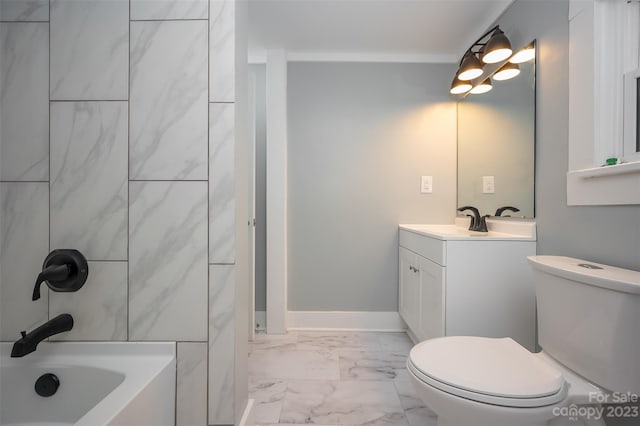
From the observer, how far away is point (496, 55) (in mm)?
1709

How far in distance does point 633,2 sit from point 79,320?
7.87 ft

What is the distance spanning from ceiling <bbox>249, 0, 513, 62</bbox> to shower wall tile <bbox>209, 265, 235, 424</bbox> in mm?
1732

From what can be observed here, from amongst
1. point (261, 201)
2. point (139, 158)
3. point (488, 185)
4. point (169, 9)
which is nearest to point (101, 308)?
point (139, 158)

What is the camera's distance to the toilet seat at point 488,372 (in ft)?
2.77

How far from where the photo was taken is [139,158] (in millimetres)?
1048

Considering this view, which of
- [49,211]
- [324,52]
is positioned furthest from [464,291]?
[324,52]

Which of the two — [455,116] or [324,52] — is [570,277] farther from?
[324,52]

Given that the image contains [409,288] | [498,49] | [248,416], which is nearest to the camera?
[248,416]

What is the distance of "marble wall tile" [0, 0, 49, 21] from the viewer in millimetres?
1046

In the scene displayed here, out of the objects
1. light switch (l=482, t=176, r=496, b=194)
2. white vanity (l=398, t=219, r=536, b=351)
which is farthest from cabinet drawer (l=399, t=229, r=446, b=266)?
light switch (l=482, t=176, r=496, b=194)

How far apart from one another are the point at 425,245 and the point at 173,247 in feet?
4.53

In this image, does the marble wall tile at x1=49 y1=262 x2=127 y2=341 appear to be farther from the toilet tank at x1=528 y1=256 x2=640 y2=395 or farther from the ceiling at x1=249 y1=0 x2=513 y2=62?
the ceiling at x1=249 y1=0 x2=513 y2=62

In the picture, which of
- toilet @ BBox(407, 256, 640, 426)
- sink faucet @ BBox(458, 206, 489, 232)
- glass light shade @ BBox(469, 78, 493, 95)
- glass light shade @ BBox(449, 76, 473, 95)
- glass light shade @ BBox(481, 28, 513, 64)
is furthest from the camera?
Answer: glass light shade @ BBox(449, 76, 473, 95)

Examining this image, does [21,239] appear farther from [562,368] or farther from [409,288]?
[409,288]
